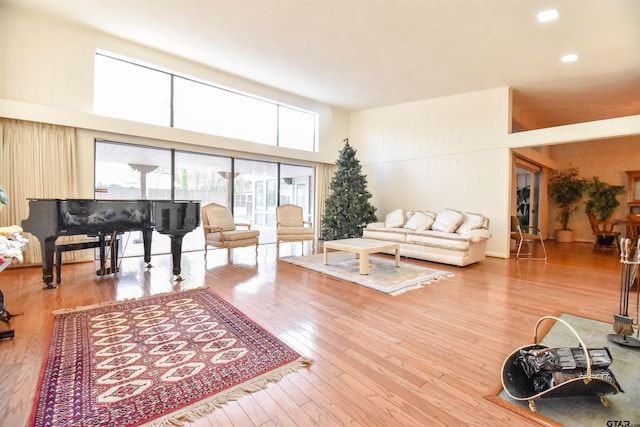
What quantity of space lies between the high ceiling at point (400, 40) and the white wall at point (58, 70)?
10.5 inches

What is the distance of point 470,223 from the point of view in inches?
209

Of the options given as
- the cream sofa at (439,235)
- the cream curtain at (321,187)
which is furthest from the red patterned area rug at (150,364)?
the cream curtain at (321,187)

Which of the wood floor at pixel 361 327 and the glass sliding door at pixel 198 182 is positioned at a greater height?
the glass sliding door at pixel 198 182

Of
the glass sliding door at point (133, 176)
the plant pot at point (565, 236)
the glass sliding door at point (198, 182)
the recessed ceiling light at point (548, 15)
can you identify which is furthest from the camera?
the plant pot at point (565, 236)

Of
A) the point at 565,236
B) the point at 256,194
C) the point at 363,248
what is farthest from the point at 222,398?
the point at 565,236

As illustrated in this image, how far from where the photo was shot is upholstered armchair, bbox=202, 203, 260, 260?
189 inches

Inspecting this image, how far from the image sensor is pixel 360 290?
339 centimetres

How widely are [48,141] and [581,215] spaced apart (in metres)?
12.9

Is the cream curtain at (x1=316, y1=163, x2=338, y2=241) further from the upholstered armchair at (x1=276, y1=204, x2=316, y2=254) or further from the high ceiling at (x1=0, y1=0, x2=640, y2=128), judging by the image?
the high ceiling at (x1=0, y1=0, x2=640, y2=128)

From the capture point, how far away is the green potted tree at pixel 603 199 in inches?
294

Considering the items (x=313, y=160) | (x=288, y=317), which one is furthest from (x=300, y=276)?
(x=313, y=160)

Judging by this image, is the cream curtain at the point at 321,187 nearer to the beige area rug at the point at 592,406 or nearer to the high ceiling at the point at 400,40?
the high ceiling at the point at 400,40

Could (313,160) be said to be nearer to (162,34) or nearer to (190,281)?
(162,34)

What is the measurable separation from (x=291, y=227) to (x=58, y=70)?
15.5 feet
